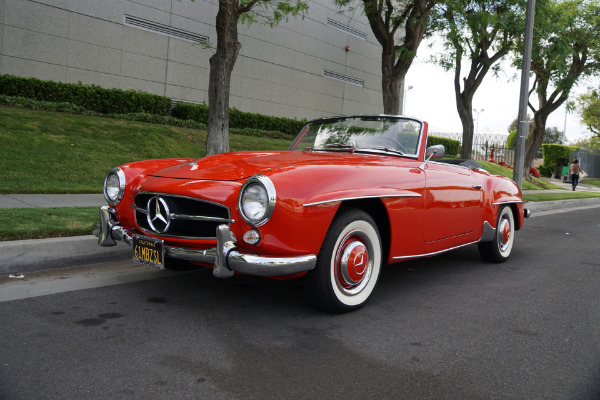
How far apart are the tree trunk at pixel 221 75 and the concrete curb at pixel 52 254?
13.2 ft

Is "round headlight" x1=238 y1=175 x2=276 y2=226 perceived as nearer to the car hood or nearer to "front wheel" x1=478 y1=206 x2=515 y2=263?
the car hood

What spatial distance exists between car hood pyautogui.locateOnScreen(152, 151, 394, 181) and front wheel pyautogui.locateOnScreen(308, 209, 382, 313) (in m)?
0.47

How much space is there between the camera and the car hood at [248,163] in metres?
3.44

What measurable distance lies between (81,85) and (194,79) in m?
4.65

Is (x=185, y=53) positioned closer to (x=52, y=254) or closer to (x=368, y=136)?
(x=52, y=254)

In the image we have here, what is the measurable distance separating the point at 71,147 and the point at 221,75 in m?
4.23

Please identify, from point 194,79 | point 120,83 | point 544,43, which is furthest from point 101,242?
point 544,43

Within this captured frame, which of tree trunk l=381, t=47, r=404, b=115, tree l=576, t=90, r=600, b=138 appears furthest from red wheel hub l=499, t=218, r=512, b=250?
tree l=576, t=90, r=600, b=138

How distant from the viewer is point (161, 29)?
1684 cm

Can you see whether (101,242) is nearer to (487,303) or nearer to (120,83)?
(487,303)

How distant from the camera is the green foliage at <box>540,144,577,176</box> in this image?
3170 centimetres

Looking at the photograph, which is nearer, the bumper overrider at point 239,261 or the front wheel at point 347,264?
the bumper overrider at point 239,261

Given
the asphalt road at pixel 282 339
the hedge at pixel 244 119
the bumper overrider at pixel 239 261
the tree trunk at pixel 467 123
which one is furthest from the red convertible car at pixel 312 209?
the tree trunk at pixel 467 123

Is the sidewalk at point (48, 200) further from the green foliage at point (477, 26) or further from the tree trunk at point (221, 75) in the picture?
the green foliage at point (477, 26)
